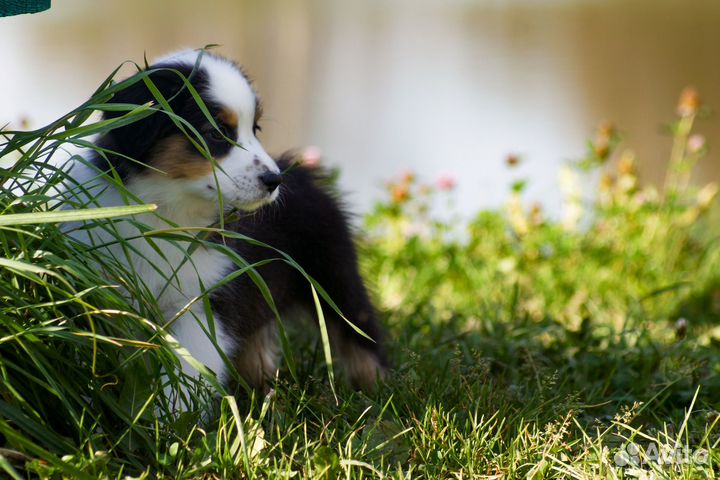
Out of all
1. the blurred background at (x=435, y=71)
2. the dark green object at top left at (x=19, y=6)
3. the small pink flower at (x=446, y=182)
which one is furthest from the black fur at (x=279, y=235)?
the blurred background at (x=435, y=71)

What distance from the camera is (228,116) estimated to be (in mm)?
2832

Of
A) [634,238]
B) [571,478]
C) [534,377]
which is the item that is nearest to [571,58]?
[634,238]

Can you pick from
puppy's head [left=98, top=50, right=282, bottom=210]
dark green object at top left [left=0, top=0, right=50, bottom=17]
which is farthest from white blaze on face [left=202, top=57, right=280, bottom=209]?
dark green object at top left [left=0, top=0, right=50, bottom=17]

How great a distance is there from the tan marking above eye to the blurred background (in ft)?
11.7

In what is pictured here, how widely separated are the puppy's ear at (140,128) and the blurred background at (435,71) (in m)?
3.54

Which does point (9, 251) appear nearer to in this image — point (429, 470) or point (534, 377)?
point (429, 470)

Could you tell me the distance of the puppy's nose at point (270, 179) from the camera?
2742mm

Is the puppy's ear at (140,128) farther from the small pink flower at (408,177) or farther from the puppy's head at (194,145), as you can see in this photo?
the small pink flower at (408,177)

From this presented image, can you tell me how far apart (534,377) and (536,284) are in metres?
1.66

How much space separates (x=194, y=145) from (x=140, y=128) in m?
0.18

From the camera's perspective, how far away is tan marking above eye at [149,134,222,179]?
278 cm

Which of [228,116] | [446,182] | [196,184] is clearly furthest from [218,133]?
[446,182]

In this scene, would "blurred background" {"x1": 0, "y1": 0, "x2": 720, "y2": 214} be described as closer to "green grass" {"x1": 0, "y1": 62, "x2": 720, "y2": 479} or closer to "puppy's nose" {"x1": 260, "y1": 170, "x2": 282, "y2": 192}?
"green grass" {"x1": 0, "y1": 62, "x2": 720, "y2": 479}

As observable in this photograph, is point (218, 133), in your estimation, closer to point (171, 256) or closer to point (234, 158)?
point (234, 158)
